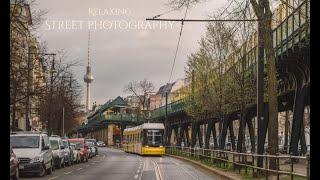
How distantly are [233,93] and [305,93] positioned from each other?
17.6ft

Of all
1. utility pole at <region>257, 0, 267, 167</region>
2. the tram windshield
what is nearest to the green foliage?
utility pole at <region>257, 0, 267, 167</region>

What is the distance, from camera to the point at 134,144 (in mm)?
70062

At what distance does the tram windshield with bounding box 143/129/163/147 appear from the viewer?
61.6 meters

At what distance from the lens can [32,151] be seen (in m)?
27.5

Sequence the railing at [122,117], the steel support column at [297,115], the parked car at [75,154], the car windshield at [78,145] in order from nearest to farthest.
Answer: the steel support column at [297,115] < the parked car at [75,154] < the car windshield at [78,145] < the railing at [122,117]

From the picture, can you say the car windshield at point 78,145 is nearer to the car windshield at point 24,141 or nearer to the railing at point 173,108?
the railing at point 173,108

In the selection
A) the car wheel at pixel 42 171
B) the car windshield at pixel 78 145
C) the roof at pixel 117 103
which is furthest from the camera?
the roof at pixel 117 103

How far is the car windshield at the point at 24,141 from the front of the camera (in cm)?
2808

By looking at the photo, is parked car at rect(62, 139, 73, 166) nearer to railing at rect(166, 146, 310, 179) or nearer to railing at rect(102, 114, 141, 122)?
railing at rect(166, 146, 310, 179)

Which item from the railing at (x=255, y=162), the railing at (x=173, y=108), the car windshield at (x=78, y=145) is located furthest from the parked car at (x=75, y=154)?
the railing at (x=173, y=108)

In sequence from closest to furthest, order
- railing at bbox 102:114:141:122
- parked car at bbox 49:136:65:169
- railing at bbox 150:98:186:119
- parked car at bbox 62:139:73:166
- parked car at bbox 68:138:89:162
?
parked car at bbox 49:136:65:169 < parked car at bbox 62:139:73:166 < parked car at bbox 68:138:89:162 < railing at bbox 150:98:186:119 < railing at bbox 102:114:141:122

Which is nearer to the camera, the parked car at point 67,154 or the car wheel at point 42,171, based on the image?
the car wheel at point 42,171

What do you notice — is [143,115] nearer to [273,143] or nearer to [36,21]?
[36,21]
